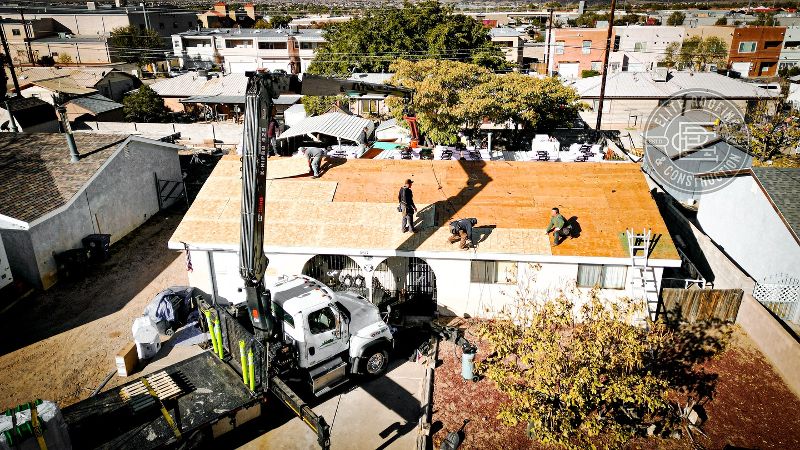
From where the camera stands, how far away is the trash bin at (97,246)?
2403 centimetres

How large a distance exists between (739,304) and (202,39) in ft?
284

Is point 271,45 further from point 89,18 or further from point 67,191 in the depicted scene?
point 67,191

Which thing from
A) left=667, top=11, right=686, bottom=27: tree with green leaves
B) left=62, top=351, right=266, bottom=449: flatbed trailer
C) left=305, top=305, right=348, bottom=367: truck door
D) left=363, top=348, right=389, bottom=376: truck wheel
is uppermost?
left=667, top=11, right=686, bottom=27: tree with green leaves

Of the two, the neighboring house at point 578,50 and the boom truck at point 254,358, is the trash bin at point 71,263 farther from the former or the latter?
the neighboring house at point 578,50

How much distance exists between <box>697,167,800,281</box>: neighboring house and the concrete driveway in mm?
14304

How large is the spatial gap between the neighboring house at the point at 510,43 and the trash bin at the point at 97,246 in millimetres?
66508

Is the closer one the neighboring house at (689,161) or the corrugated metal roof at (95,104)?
the neighboring house at (689,161)

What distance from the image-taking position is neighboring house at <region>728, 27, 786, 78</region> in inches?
2938

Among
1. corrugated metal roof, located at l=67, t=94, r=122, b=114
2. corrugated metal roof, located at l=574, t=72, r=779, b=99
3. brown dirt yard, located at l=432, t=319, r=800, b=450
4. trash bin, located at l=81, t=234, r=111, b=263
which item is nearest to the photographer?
brown dirt yard, located at l=432, t=319, r=800, b=450

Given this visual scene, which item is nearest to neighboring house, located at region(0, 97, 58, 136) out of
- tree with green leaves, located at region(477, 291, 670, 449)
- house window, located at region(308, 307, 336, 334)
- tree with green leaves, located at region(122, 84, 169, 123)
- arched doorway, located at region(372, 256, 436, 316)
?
tree with green leaves, located at region(122, 84, 169, 123)

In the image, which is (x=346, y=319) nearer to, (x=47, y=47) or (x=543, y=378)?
(x=543, y=378)

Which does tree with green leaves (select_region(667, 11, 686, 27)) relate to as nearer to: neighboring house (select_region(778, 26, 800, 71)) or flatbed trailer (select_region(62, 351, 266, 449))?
neighboring house (select_region(778, 26, 800, 71))

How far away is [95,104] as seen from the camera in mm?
47844

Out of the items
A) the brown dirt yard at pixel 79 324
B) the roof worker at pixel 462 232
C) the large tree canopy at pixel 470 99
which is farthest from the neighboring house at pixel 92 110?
the roof worker at pixel 462 232
